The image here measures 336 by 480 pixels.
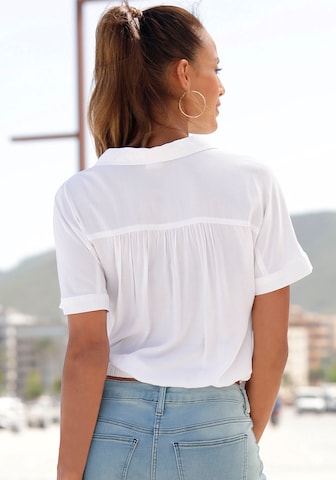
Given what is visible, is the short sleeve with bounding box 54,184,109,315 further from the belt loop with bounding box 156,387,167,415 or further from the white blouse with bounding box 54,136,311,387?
the belt loop with bounding box 156,387,167,415

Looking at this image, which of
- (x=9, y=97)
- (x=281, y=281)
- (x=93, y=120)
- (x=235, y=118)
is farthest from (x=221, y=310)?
(x=235, y=118)

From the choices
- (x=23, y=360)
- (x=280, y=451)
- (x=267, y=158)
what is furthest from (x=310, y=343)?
(x=280, y=451)

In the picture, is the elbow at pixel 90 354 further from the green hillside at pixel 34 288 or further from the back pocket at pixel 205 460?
the green hillside at pixel 34 288

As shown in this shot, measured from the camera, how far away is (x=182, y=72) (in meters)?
0.95

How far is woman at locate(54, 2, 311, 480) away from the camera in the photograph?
2.90 feet

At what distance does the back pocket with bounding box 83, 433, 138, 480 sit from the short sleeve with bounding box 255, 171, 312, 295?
0.20 metres

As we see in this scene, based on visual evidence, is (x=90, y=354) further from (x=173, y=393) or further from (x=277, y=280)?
(x=277, y=280)

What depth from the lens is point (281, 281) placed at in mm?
923

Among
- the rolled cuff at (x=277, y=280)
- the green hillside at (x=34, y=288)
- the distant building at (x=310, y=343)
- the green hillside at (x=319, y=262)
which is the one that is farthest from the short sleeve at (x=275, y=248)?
the green hillside at (x=34, y=288)

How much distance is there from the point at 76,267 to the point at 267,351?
0.70 ft

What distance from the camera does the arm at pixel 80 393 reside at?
0.90 m

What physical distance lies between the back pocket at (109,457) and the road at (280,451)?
8.74 metres

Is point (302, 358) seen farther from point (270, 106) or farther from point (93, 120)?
point (93, 120)

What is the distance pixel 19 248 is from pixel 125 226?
3356 inches
